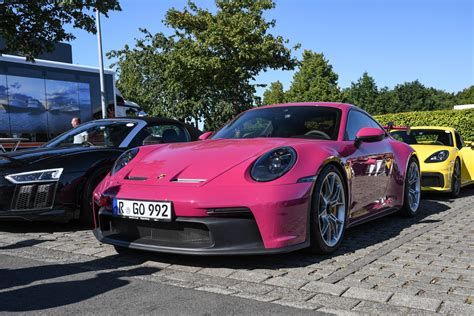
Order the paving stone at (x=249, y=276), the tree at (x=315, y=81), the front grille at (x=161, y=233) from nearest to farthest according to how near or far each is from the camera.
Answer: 1. the paving stone at (x=249, y=276)
2. the front grille at (x=161, y=233)
3. the tree at (x=315, y=81)

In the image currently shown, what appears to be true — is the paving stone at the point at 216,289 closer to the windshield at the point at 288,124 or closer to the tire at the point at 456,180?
the windshield at the point at 288,124

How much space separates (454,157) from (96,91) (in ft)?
33.6

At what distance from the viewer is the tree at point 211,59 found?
21297mm

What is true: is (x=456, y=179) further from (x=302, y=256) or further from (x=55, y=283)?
(x=55, y=283)

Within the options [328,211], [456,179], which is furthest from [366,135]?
[456,179]

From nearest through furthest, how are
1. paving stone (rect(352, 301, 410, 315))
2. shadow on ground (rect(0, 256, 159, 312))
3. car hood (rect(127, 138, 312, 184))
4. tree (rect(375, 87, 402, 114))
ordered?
paving stone (rect(352, 301, 410, 315)), shadow on ground (rect(0, 256, 159, 312)), car hood (rect(127, 138, 312, 184)), tree (rect(375, 87, 402, 114))

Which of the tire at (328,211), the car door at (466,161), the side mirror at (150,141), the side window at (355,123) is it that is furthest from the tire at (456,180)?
the side mirror at (150,141)

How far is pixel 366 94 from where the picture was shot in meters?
71.1

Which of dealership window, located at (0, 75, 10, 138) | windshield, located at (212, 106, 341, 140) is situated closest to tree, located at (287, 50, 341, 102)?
dealership window, located at (0, 75, 10, 138)

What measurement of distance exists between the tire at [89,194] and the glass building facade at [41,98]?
7.41 m

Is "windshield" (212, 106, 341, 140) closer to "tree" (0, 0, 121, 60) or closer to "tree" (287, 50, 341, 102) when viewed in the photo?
"tree" (0, 0, 121, 60)

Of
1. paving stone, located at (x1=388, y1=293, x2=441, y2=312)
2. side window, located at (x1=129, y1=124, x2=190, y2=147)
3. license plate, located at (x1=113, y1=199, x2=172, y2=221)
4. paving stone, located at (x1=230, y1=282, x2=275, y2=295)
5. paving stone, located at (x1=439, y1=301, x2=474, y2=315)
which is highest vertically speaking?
side window, located at (x1=129, y1=124, x2=190, y2=147)

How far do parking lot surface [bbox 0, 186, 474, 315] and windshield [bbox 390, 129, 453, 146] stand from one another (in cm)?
343

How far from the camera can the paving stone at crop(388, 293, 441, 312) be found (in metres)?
2.58
